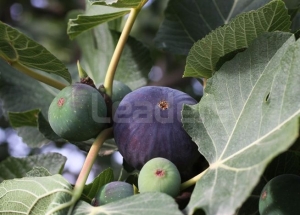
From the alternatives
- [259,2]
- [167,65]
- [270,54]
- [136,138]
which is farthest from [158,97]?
[167,65]

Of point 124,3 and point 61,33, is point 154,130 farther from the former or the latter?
point 61,33

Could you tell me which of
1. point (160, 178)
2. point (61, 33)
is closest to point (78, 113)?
point (160, 178)

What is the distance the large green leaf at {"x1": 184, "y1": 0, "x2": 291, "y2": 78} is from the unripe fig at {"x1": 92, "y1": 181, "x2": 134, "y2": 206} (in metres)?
0.25

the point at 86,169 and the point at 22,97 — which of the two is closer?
the point at 86,169

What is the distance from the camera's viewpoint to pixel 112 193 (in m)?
0.75

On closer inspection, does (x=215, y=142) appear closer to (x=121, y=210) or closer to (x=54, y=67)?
(x=121, y=210)

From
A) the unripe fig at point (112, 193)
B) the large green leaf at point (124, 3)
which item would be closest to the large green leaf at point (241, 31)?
the large green leaf at point (124, 3)

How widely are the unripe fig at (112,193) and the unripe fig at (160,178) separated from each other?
0.13 ft

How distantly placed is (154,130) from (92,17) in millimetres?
294

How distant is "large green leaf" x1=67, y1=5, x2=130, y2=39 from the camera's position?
3.16 ft

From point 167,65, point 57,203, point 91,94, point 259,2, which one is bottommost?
point 167,65

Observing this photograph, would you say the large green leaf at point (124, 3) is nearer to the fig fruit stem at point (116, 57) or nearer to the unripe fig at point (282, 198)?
the fig fruit stem at point (116, 57)

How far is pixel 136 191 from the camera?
2.53 ft

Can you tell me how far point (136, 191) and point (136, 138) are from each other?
0.08 metres
